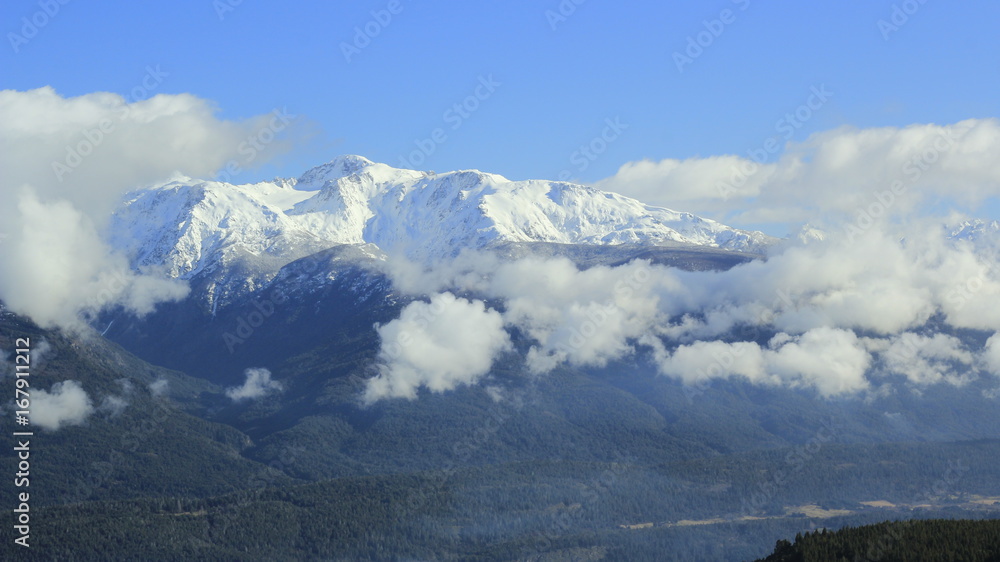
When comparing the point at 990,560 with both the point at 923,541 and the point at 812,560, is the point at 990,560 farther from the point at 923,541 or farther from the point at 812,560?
the point at 812,560

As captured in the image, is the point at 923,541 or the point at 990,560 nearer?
the point at 990,560

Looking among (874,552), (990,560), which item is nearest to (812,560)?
(874,552)

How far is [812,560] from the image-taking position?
177 meters

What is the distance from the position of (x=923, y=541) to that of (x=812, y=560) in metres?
20.5

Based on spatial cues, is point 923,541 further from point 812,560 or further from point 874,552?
point 812,560

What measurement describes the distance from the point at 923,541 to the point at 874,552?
9380 mm

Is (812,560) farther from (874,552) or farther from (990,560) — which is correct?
(990,560)

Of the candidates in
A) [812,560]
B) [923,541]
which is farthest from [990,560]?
[812,560]

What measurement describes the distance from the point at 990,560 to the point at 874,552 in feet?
60.4

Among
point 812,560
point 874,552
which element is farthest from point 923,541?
point 812,560

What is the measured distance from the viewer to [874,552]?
582ft

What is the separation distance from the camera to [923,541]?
17875 cm
